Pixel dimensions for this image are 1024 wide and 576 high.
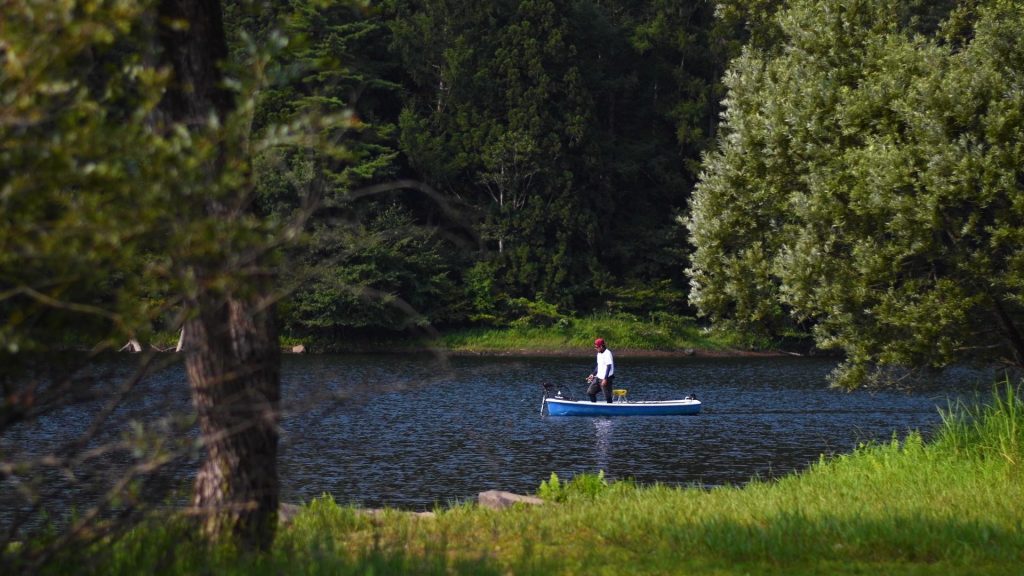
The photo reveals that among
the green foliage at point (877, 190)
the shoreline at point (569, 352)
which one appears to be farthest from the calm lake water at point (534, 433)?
Result: the shoreline at point (569, 352)

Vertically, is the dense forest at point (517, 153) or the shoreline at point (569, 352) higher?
the dense forest at point (517, 153)

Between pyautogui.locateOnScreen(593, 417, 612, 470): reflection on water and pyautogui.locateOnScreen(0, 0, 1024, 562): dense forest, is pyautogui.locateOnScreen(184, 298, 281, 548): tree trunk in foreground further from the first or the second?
pyautogui.locateOnScreen(593, 417, 612, 470): reflection on water

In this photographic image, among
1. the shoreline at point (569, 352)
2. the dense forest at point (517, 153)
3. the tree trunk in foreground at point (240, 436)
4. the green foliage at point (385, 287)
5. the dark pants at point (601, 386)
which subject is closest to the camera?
the tree trunk in foreground at point (240, 436)

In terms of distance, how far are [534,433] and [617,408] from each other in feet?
14.8

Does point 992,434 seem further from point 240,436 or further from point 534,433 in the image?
point 534,433

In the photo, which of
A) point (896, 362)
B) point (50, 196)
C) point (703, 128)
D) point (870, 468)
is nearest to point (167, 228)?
point (50, 196)

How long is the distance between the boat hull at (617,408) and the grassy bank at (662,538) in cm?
1921

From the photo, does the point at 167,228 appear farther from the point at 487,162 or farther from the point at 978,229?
the point at 487,162

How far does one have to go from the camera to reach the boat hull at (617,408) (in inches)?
1239

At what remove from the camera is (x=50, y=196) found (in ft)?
16.7

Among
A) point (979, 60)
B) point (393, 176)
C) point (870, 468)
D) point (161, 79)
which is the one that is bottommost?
point (870, 468)

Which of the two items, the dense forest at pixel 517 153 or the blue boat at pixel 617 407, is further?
the dense forest at pixel 517 153

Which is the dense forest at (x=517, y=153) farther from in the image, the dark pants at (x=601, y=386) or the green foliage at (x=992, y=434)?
the green foliage at (x=992, y=434)

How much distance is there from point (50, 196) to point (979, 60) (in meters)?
15.6
